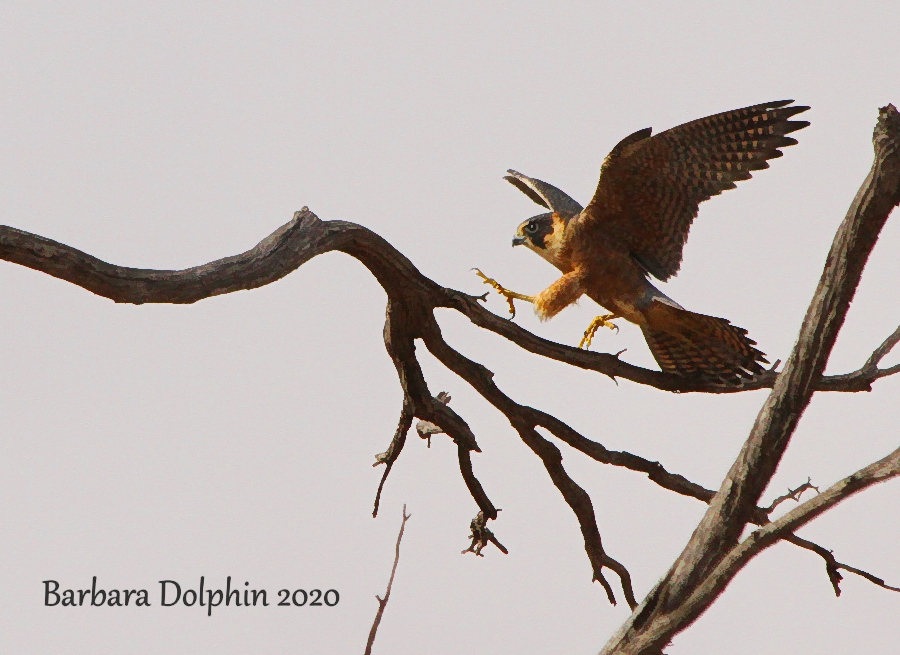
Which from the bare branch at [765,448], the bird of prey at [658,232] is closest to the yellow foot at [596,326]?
the bird of prey at [658,232]

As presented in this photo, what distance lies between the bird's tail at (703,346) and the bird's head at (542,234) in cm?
63

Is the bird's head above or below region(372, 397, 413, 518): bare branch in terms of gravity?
above

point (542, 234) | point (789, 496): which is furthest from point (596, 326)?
point (789, 496)

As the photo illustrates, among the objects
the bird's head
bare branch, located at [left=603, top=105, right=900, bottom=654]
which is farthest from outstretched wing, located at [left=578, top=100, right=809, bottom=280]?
bare branch, located at [left=603, top=105, right=900, bottom=654]

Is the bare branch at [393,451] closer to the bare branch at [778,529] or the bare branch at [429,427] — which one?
the bare branch at [429,427]

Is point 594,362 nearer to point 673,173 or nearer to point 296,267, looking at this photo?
point 673,173

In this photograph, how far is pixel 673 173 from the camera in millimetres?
4746

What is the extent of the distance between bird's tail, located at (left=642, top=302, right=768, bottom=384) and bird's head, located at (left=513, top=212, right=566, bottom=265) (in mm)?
631

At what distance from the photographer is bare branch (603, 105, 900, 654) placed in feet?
9.37

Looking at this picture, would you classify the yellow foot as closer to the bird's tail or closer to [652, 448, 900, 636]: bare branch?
the bird's tail

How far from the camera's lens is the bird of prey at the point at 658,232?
4516mm

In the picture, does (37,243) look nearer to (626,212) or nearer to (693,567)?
(693,567)

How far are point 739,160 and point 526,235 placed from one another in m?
1.16

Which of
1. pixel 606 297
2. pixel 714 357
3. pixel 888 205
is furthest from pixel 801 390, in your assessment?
pixel 606 297
